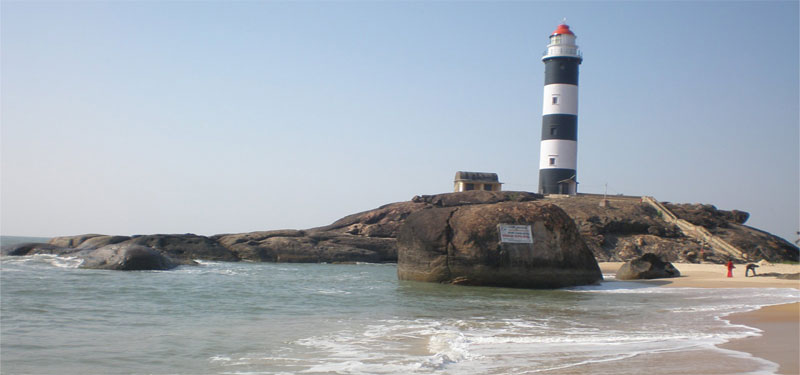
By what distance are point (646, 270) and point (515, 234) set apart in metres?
6.51

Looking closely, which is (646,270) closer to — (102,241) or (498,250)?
(498,250)

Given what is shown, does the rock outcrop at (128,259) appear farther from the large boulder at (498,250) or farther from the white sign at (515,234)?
the white sign at (515,234)

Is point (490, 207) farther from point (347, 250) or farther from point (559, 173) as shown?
point (559, 173)

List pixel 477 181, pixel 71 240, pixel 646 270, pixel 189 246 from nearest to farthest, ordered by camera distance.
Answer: pixel 646 270 → pixel 189 246 → pixel 71 240 → pixel 477 181

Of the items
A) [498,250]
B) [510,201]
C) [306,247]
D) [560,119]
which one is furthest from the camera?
[560,119]

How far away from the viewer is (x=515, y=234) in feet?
61.8

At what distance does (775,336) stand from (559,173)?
35.6 metres

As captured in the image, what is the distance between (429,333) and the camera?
33.7 ft

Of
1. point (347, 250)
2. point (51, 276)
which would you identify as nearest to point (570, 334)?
point (51, 276)

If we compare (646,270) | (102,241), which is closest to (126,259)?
(102,241)

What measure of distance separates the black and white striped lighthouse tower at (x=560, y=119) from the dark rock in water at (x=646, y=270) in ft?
70.1

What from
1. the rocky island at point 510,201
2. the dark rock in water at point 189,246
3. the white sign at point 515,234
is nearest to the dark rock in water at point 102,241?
the rocky island at point 510,201

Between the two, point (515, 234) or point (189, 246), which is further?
point (189, 246)

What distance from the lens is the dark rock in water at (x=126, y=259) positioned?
22219 mm
